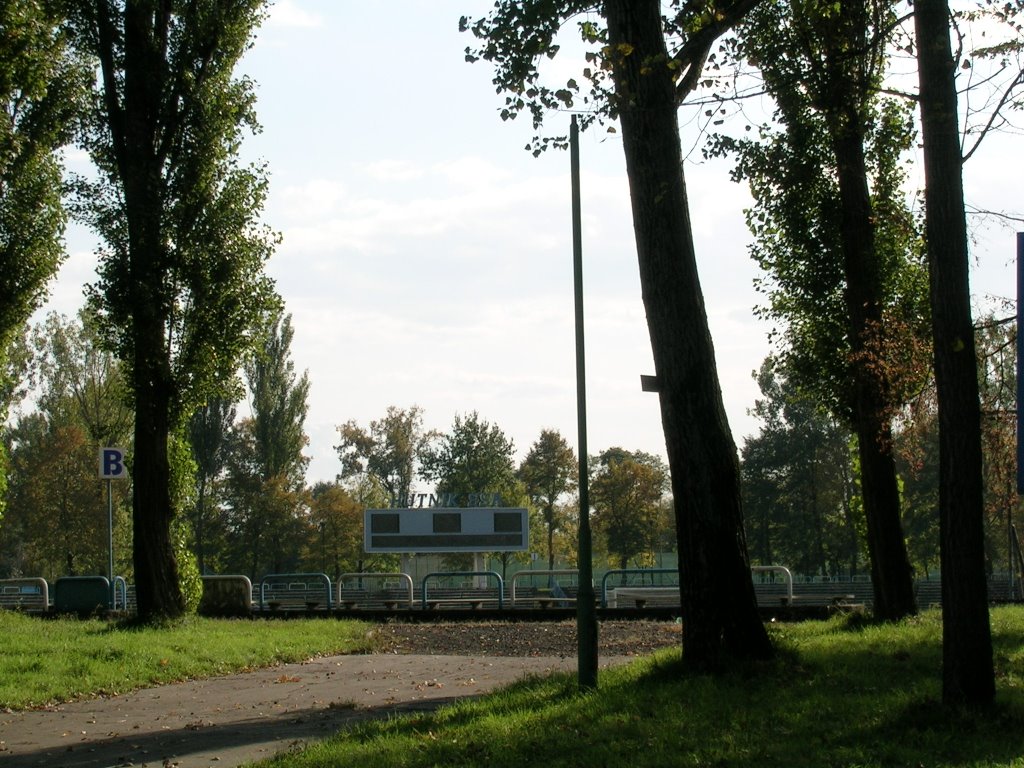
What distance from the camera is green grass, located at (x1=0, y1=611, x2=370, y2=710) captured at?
13336mm

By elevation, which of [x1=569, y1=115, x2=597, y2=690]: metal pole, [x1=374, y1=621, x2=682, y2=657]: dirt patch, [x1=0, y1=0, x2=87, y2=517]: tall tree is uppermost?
[x1=0, y1=0, x2=87, y2=517]: tall tree

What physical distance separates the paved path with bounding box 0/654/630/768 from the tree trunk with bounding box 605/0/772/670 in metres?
2.79

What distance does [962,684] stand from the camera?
8.49 m

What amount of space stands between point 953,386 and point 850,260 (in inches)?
342

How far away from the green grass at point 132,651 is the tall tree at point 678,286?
6877mm

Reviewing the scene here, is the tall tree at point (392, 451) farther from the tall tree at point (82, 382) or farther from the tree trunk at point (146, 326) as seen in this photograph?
the tree trunk at point (146, 326)

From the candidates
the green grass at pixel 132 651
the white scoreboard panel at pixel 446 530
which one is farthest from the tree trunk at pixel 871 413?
the white scoreboard panel at pixel 446 530

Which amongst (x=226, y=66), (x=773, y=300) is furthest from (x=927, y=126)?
Result: (x=226, y=66)

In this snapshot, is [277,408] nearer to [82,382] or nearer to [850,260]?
[82,382]

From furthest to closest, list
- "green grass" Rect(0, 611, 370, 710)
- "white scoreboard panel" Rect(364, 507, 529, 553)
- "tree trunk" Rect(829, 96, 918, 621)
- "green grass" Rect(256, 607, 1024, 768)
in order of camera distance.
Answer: "white scoreboard panel" Rect(364, 507, 529, 553) → "tree trunk" Rect(829, 96, 918, 621) → "green grass" Rect(0, 611, 370, 710) → "green grass" Rect(256, 607, 1024, 768)

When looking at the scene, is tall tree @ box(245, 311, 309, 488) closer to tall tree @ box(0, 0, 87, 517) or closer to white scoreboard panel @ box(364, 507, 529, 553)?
white scoreboard panel @ box(364, 507, 529, 553)

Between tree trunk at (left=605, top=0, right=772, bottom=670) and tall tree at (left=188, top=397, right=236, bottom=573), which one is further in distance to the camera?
tall tree at (left=188, top=397, right=236, bottom=573)

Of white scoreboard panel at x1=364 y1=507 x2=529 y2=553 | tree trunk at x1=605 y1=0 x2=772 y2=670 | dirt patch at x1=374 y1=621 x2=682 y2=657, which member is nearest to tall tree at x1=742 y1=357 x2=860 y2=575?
white scoreboard panel at x1=364 y1=507 x2=529 y2=553

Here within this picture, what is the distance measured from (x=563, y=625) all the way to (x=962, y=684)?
587 inches
